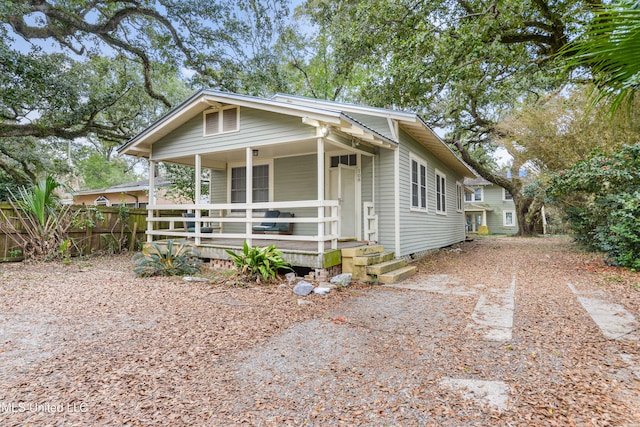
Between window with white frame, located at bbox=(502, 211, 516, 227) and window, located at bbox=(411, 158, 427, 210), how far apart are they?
68.4 feet

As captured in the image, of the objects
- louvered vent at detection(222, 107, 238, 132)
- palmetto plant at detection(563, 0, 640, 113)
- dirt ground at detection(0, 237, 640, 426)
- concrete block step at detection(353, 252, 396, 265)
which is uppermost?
louvered vent at detection(222, 107, 238, 132)

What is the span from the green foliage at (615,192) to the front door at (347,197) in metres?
5.58

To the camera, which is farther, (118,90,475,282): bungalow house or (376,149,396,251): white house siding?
(376,149,396,251): white house siding

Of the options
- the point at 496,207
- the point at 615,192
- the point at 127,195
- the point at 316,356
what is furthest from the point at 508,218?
the point at 316,356

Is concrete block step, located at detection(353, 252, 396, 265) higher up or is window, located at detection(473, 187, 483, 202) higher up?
window, located at detection(473, 187, 483, 202)

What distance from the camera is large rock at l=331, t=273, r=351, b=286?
6051mm

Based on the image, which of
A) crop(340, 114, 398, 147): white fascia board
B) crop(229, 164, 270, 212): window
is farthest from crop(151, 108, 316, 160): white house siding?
crop(229, 164, 270, 212): window

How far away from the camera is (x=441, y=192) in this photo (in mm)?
12156

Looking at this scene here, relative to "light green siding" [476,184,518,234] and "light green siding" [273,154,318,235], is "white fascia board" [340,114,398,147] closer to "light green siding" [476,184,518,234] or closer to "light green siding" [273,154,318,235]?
"light green siding" [273,154,318,235]

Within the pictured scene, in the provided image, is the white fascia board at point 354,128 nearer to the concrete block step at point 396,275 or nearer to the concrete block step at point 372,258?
the concrete block step at point 372,258

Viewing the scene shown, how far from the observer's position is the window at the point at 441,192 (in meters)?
11.6

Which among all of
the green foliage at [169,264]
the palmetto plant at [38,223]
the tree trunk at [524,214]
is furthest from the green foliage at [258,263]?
the tree trunk at [524,214]

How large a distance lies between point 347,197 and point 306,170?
4.54 ft

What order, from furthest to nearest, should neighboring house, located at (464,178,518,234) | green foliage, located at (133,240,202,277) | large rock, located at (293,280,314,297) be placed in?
neighboring house, located at (464,178,518,234), green foliage, located at (133,240,202,277), large rock, located at (293,280,314,297)
